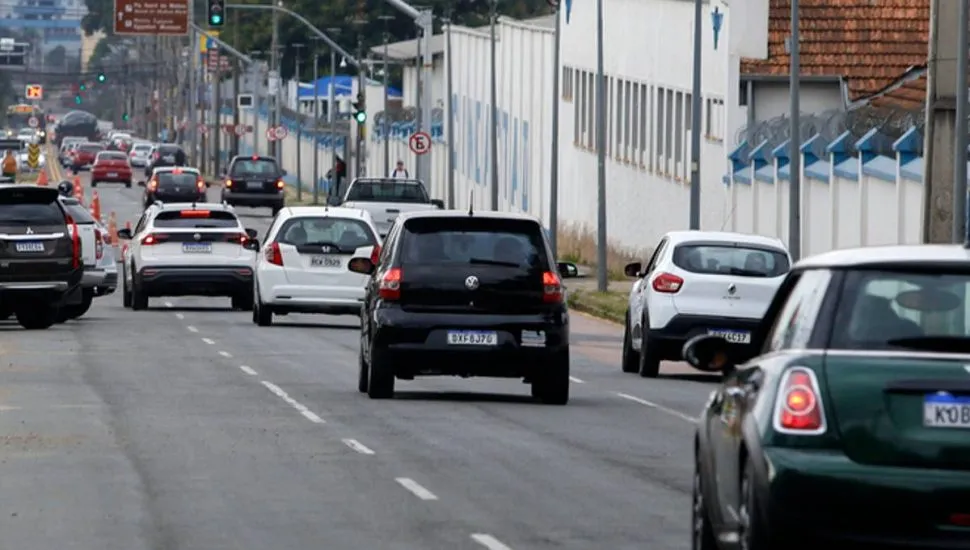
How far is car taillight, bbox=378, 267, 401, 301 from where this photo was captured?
72.1ft

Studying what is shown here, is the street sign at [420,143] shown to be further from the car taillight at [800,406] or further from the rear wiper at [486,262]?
the car taillight at [800,406]

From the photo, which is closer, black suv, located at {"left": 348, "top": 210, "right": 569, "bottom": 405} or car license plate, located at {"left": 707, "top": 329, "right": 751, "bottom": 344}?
black suv, located at {"left": 348, "top": 210, "right": 569, "bottom": 405}

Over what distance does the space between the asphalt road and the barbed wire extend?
33.2ft

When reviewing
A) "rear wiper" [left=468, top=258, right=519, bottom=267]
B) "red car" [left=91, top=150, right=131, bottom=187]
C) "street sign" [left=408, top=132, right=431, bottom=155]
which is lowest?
"red car" [left=91, top=150, right=131, bottom=187]

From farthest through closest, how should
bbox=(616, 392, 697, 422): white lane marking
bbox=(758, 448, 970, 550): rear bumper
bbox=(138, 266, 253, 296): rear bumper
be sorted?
bbox=(138, 266, 253, 296): rear bumper → bbox=(616, 392, 697, 422): white lane marking → bbox=(758, 448, 970, 550): rear bumper

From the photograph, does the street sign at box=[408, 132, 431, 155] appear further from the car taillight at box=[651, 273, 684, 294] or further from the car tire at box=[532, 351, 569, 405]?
the car tire at box=[532, 351, 569, 405]

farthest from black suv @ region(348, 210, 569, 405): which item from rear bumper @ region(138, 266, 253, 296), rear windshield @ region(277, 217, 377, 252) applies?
rear bumper @ region(138, 266, 253, 296)

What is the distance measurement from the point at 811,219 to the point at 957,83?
14387 mm

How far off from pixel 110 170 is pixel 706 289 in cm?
9285

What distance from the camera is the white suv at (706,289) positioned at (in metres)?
27.0

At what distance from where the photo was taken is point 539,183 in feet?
241

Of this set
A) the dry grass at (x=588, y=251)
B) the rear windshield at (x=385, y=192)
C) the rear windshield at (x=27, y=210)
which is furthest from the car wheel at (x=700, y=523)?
the rear windshield at (x=385, y=192)

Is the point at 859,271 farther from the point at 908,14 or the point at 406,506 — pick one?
the point at 908,14

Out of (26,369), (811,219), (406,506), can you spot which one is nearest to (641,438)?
(406,506)
